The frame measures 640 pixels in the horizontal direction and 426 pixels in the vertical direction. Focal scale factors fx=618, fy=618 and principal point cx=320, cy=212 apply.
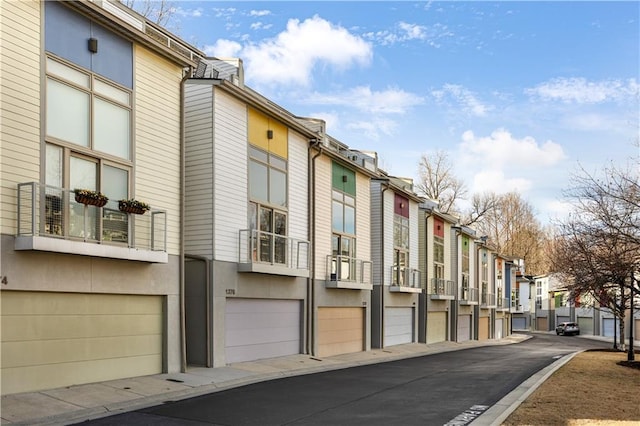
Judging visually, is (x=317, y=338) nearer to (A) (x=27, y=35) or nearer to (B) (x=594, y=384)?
(B) (x=594, y=384)

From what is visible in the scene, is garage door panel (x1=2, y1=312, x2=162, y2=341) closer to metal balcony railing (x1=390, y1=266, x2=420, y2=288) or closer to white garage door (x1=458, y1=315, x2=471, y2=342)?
metal balcony railing (x1=390, y1=266, x2=420, y2=288)

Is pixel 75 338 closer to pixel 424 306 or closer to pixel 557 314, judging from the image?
pixel 424 306

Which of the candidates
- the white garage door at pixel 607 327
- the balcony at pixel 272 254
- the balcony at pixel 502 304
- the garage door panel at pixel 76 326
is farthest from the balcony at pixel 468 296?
the garage door panel at pixel 76 326

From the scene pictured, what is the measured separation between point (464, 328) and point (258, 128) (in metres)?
27.5

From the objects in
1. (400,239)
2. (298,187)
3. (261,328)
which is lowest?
(261,328)

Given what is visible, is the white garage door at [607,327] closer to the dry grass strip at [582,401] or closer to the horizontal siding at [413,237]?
the horizontal siding at [413,237]

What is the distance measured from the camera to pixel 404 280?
30.0m

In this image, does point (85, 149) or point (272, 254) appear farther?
point (272, 254)

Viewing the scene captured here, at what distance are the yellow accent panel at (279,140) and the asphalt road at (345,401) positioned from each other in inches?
276

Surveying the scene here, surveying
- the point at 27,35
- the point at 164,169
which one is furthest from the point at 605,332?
the point at 27,35

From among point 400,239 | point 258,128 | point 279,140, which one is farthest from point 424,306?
point 258,128

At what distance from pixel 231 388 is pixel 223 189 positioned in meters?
5.60

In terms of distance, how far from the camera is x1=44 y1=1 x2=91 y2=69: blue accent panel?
465 inches

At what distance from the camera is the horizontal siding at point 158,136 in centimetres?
1397
